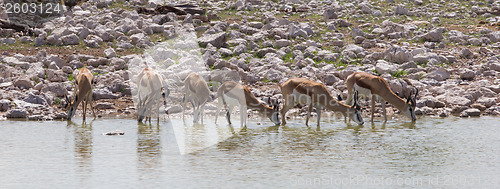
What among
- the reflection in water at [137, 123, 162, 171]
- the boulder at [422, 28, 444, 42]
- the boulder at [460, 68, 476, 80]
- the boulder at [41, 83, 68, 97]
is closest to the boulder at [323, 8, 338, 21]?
the boulder at [422, 28, 444, 42]

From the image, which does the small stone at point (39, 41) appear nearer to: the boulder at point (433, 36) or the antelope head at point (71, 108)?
the antelope head at point (71, 108)

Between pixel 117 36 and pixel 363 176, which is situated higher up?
pixel 117 36

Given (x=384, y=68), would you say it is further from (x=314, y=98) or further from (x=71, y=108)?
(x=71, y=108)

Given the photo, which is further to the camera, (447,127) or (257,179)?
(447,127)

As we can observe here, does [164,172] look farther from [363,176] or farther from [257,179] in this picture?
[363,176]

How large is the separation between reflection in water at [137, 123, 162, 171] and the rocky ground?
9.27ft

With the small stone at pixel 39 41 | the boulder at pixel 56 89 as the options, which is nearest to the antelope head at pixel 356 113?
the boulder at pixel 56 89

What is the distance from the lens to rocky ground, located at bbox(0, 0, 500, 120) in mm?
18281

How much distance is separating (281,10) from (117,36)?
31.5 ft

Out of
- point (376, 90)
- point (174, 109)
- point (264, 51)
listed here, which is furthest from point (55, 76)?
point (376, 90)

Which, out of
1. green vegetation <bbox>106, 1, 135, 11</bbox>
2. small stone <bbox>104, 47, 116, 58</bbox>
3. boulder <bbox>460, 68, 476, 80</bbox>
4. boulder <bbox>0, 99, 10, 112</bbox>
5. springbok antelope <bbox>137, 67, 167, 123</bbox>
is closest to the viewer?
springbok antelope <bbox>137, 67, 167, 123</bbox>

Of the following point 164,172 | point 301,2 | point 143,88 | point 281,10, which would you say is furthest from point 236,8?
point 164,172

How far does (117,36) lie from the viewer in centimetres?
2498

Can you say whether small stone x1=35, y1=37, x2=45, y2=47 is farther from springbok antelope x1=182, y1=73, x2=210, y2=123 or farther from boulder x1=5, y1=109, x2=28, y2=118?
springbok antelope x1=182, y1=73, x2=210, y2=123
